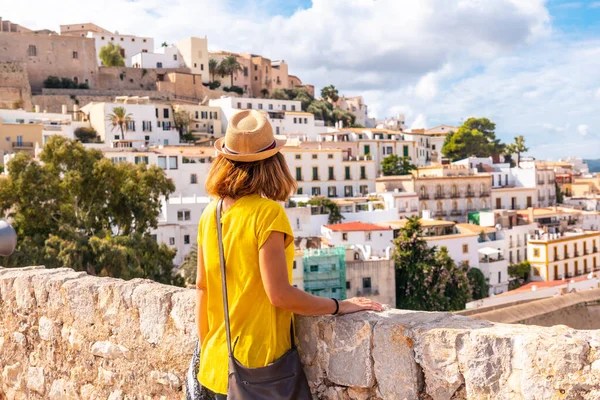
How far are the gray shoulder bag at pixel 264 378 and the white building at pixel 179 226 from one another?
3294 centimetres

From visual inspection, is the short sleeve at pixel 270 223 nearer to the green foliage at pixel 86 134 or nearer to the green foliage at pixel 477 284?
the green foliage at pixel 477 284

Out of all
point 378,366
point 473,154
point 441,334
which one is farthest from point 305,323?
point 473,154

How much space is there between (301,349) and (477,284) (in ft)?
123

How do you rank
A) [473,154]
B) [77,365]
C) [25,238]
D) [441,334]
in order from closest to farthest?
[441,334], [77,365], [25,238], [473,154]

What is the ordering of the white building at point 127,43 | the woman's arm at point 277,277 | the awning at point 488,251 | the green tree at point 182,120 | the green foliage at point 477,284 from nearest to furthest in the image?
1. the woman's arm at point 277,277
2. the green foliage at point 477,284
3. the awning at point 488,251
4. the green tree at point 182,120
5. the white building at point 127,43

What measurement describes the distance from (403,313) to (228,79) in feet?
261

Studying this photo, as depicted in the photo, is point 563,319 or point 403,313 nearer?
point 403,313

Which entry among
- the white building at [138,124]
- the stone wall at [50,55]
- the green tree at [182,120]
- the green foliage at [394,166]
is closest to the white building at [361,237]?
the green foliage at [394,166]

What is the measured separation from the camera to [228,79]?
8044cm

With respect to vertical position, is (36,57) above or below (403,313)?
above

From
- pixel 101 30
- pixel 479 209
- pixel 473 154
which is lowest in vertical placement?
pixel 479 209

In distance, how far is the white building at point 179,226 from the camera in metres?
35.2

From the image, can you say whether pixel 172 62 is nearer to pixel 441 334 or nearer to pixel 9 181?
pixel 9 181

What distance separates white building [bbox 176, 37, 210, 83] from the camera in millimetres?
78875
